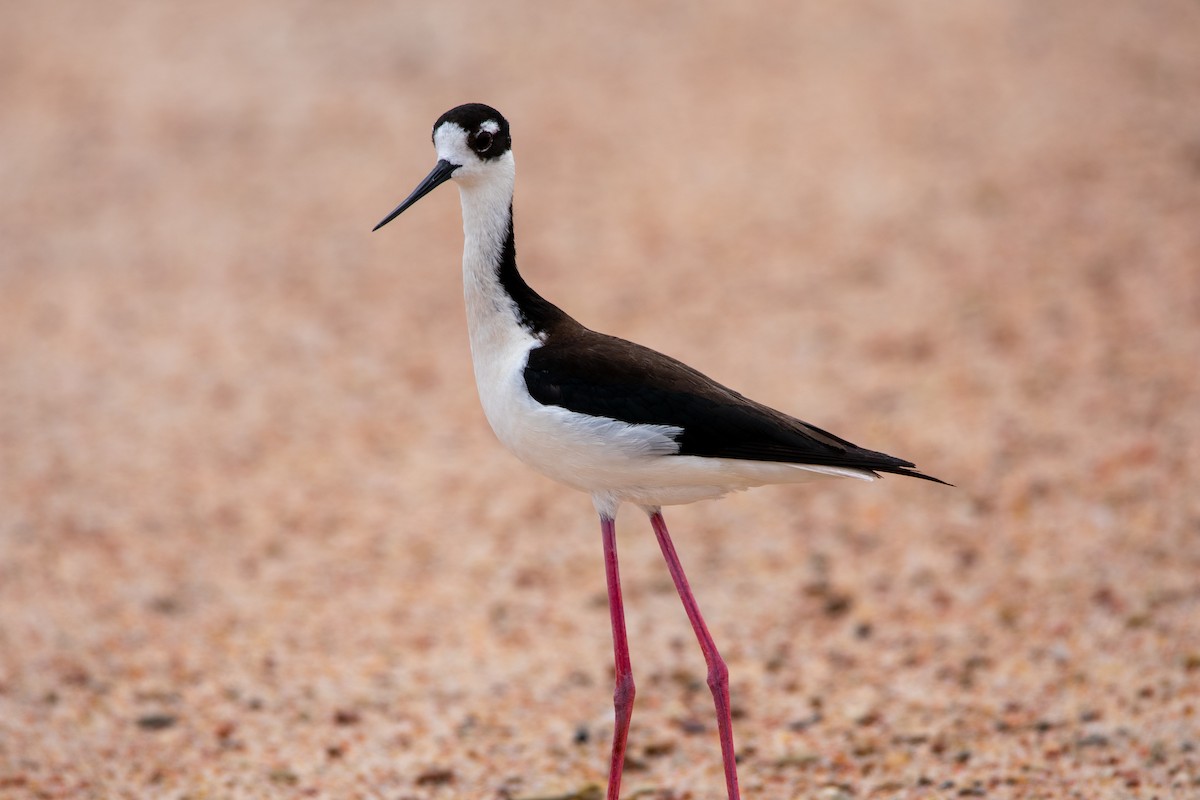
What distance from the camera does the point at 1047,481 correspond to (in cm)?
680

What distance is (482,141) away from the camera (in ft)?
11.8

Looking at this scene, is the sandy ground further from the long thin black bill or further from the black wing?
the long thin black bill

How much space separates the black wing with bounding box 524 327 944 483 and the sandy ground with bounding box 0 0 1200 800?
1452 millimetres

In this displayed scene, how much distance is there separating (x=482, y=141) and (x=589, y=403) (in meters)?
0.84

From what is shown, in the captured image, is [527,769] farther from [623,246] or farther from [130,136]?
[130,136]

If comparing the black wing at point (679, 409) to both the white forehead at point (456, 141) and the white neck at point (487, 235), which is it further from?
the white forehead at point (456, 141)

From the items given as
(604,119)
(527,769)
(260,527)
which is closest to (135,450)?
(260,527)

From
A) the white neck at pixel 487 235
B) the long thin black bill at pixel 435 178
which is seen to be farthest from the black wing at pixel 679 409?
the long thin black bill at pixel 435 178

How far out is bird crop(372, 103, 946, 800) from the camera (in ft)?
11.6

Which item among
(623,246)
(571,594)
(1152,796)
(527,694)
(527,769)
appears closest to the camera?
(1152,796)

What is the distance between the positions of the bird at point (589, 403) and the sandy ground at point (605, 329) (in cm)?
144

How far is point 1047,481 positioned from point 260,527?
14.7 ft

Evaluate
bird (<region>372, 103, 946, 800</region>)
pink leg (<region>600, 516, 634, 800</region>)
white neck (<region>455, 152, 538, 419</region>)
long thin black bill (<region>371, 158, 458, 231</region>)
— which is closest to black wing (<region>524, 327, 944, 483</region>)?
bird (<region>372, 103, 946, 800</region>)

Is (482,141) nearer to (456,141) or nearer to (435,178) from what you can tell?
(456,141)
